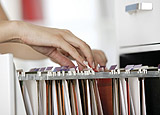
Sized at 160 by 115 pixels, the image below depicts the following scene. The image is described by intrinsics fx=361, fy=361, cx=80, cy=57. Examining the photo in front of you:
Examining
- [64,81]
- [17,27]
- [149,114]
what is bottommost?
[149,114]

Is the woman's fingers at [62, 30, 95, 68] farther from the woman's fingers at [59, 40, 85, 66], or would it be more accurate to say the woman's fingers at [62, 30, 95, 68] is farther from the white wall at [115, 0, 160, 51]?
the white wall at [115, 0, 160, 51]

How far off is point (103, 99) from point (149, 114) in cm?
12

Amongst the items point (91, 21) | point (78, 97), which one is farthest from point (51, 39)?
point (91, 21)

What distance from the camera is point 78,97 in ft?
2.55

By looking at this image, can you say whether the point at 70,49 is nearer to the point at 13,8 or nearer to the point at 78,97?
the point at 78,97

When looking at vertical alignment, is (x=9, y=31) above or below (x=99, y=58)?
above

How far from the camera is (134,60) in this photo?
1245mm

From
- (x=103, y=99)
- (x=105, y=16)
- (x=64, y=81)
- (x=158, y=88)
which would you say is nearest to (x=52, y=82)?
(x=64, y=81)

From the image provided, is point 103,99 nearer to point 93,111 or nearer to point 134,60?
point 93,111

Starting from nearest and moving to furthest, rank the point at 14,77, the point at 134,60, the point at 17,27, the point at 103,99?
the point at 14,77 → the point at 103,99 → the point at 17,27 → the point at 134,60

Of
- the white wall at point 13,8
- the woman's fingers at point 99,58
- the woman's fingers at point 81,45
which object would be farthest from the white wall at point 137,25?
the white wall at point 13,8

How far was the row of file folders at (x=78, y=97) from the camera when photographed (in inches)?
29.8

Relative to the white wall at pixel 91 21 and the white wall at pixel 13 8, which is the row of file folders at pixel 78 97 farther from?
the white wall at pixel 13 8

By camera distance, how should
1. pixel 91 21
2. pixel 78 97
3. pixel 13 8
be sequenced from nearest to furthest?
pixel 78 97, pixel 91 21, pixel 13 8
